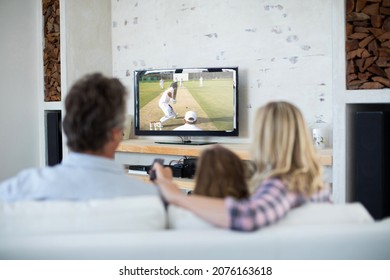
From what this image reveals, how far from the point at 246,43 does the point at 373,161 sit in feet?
5.78

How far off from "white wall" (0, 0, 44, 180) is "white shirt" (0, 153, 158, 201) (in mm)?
3918

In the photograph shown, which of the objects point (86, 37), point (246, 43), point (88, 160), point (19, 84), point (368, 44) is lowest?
point (88, 160)

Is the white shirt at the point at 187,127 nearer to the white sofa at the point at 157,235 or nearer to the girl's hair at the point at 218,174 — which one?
the girl's hair at the point at 218,174

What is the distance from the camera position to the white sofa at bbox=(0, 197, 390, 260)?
4.32 ft

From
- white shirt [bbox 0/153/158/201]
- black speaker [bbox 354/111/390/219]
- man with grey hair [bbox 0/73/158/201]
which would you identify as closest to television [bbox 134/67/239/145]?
black speaker [bbox 354/111/390/219]

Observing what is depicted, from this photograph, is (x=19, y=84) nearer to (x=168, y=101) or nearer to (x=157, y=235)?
(x=168, y=101)

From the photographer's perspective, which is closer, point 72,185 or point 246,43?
point 72,185

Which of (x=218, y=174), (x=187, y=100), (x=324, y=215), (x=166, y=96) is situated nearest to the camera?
(x=324, y=215)

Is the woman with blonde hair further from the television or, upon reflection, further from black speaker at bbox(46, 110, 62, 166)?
black speaker at bbox(46, 110, 62, 166)

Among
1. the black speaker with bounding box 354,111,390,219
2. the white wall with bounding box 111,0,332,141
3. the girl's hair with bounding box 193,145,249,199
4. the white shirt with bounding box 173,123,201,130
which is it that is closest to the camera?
the girl's hair with bounding box 193,145,249,199

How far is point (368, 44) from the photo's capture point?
344cm

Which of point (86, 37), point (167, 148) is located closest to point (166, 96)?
point (167, 148)

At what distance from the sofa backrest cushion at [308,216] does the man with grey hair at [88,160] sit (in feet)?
0.49

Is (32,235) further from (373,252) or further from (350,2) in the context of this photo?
(350,2)
